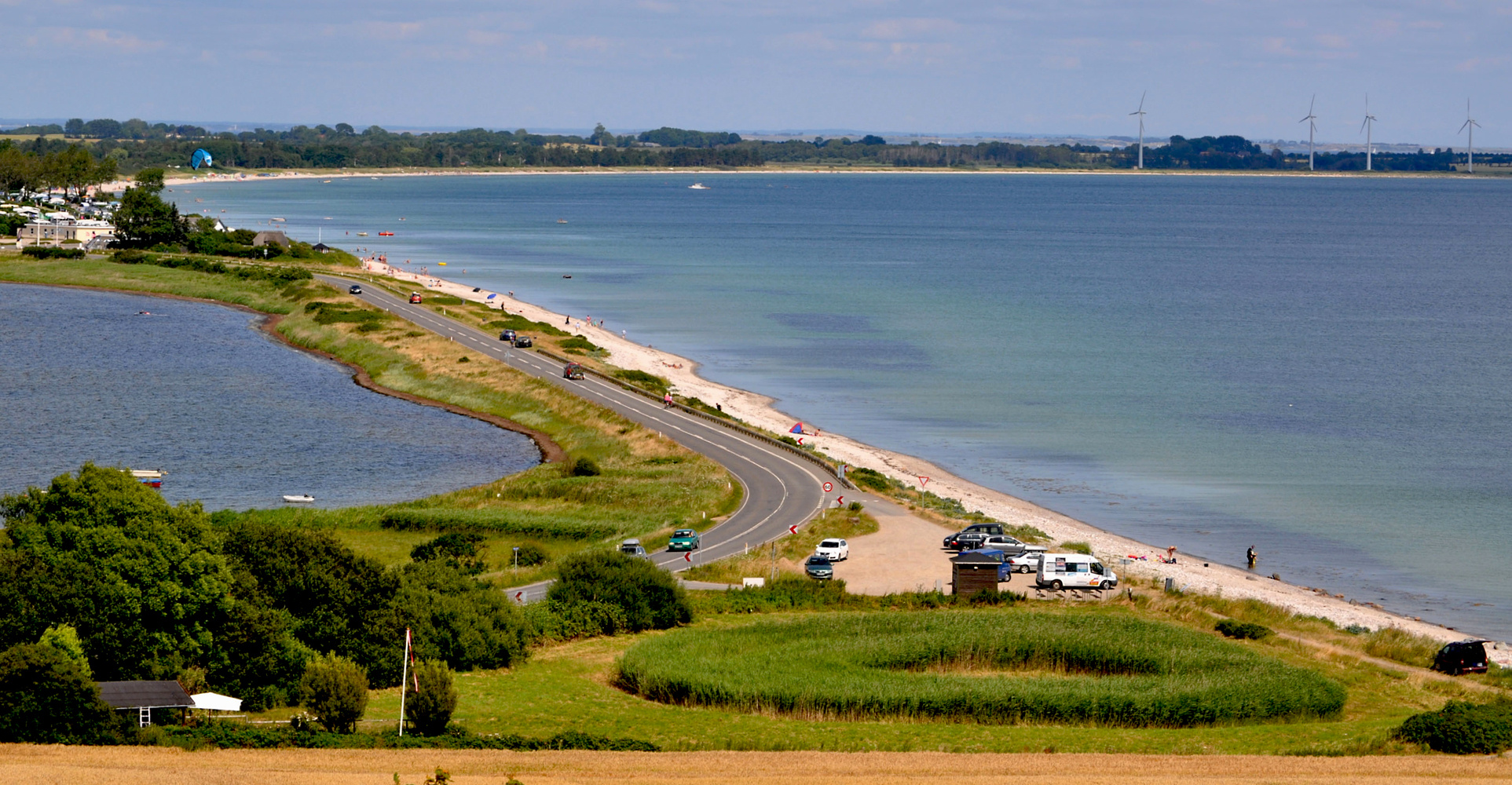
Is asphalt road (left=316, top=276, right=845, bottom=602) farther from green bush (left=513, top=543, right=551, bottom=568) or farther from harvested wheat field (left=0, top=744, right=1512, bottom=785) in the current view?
harvested wheat field (left=0, top=744, right=1512, bottom=785)

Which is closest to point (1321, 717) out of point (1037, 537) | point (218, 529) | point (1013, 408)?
point (1037, 537)

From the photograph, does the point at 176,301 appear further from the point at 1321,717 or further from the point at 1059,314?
the point at 1321,717

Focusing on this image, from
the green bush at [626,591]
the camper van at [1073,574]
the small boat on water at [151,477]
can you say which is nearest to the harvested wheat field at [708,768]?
the green bush at [626,591]

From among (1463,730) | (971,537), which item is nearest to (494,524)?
(971,537)

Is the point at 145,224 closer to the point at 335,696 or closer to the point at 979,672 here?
the point at 335,696

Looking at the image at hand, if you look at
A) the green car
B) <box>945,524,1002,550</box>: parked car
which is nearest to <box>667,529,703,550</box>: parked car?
the green car
